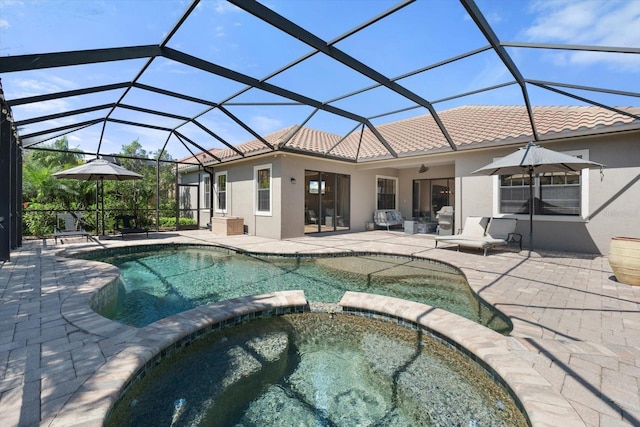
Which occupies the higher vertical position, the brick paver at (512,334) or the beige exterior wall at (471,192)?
the beige exterior wall at (471,192)

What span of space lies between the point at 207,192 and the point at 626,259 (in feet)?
54.2

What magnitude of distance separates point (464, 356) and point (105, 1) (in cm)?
722

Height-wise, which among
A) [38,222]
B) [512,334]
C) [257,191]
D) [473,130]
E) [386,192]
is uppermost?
[473,130]

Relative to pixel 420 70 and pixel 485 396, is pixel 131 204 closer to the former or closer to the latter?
pixel 420 70

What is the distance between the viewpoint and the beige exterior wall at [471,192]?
772 cm

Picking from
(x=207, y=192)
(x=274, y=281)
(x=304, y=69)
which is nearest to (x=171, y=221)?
(x=207, y=192)

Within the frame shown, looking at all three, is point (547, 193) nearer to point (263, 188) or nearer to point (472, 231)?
point (472, 231)

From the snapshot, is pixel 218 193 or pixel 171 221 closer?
pixel 218 193

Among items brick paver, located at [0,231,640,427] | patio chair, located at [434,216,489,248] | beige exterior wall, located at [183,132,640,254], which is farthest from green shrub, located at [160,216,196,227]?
patio chair, located at [434,216,489,248]

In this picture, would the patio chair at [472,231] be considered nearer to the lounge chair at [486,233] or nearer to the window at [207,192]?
the lounge chair at [486,233]

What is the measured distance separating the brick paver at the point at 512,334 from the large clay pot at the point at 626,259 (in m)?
0.20

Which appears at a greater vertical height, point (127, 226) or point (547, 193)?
point (547, 193)

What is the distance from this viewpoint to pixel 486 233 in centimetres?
898

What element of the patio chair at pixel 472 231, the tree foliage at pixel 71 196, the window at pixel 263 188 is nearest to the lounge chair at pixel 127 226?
the tree foliage at pixel 71 196
